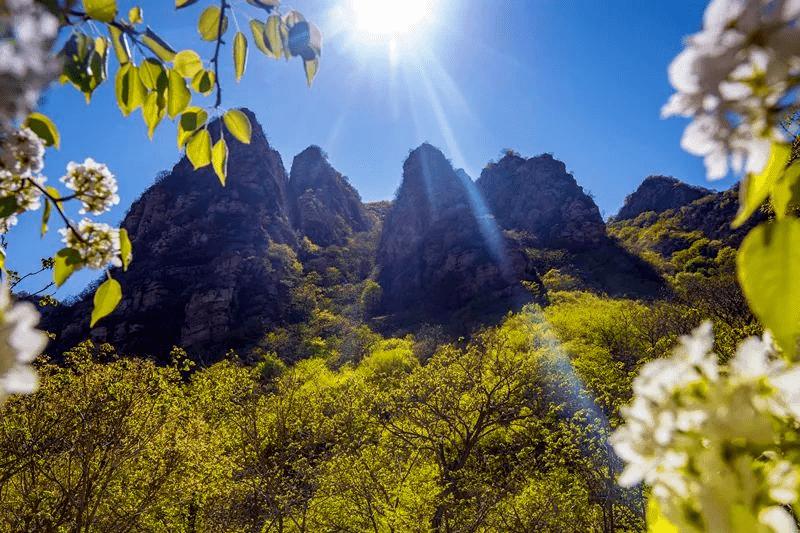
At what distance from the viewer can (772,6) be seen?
328 mm

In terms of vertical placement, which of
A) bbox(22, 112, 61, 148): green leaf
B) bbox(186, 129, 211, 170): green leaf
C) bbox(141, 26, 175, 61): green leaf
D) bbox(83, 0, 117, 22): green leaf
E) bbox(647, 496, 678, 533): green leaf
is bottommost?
bbox(647, 496, 678, 533): green leaf

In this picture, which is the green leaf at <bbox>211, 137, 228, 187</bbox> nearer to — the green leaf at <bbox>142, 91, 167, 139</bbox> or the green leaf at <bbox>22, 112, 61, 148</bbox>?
the green leaf at <bbox>142, 91, 167, 139</bbox>

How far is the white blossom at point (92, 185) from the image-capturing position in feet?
3.11

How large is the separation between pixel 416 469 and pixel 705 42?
422 inches

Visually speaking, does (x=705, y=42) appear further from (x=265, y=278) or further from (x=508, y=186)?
(x=508, y=186)

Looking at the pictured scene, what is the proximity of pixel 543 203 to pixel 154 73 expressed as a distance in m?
60.0

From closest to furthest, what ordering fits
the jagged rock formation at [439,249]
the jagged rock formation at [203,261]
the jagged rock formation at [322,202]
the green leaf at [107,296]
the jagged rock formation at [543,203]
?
the green leaf at [107,296], the jagged rock formation at [203,261], the jagged rock formation at [439,249], the jagged rock formation at [543,203], the jagged rock formation at [322,202]

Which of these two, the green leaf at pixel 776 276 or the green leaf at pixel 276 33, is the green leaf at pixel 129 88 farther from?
the green leaf at pixel 776 276

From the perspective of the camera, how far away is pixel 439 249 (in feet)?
157

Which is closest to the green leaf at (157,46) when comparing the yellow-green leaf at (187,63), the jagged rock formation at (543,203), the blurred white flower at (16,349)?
the yellow-green leaf at (187,63)

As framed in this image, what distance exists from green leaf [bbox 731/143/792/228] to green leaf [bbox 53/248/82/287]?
91cm

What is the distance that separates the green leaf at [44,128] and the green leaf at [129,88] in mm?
130

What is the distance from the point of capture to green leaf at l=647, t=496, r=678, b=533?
474mm

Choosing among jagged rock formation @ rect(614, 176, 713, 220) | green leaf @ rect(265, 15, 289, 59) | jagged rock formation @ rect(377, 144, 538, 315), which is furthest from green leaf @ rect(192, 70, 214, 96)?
jagged rock formation @ rect(614, 176, 713, 220)
